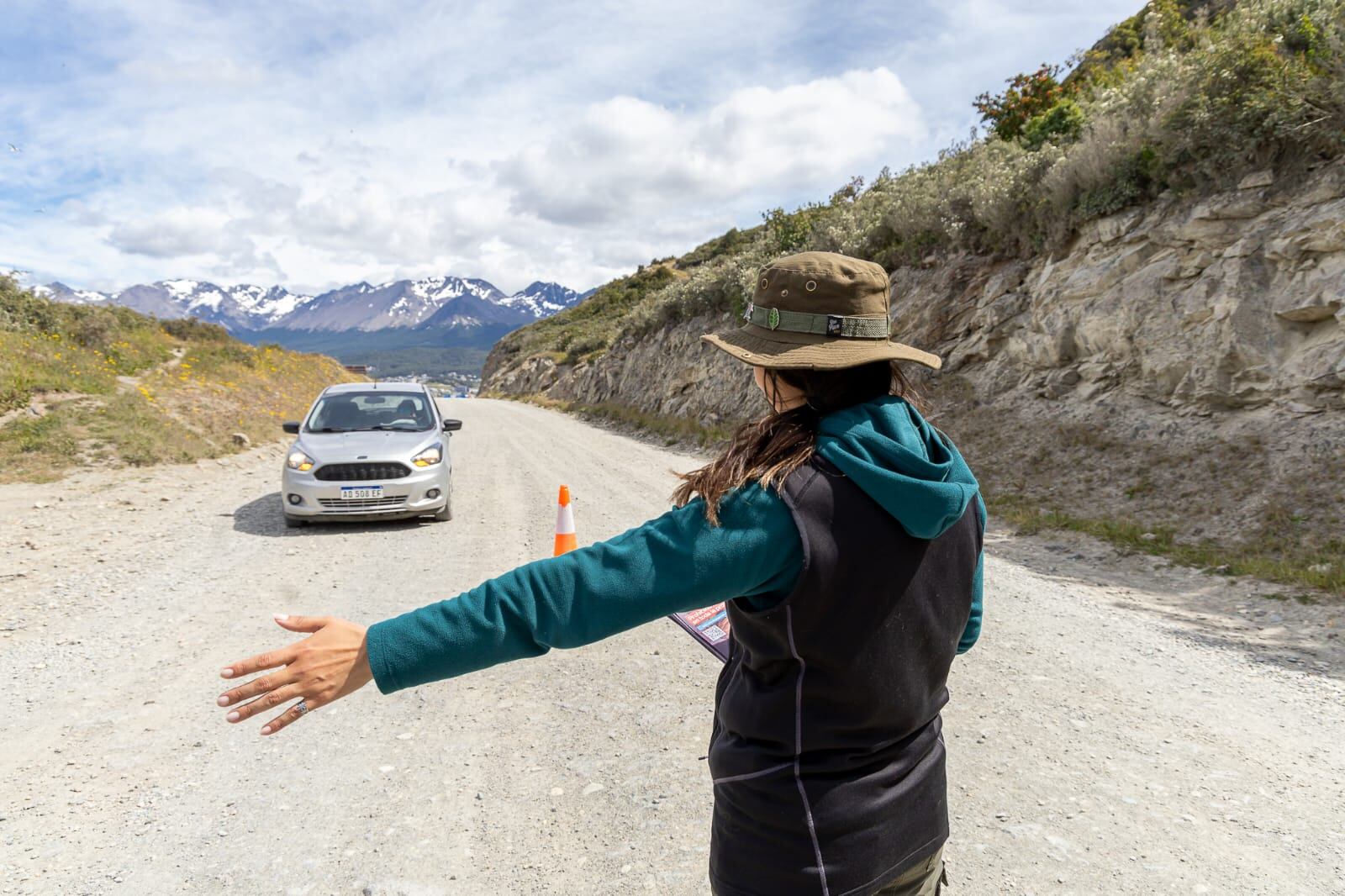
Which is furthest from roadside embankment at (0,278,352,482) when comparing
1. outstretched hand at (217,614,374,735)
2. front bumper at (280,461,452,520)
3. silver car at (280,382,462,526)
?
outstretched hand at (217,614,374,735)

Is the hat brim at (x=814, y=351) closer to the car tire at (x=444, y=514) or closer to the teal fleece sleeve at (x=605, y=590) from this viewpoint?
the teal fleece sleeve at (x=605, y=590)

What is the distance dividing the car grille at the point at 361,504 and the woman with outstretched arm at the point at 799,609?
7418 mm

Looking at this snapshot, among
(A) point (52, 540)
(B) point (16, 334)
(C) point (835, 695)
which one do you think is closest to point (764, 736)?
(C) point (835, 695)

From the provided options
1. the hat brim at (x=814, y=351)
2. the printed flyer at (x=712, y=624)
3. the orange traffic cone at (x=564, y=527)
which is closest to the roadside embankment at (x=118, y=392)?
the orange traffic cone at (x=564, y=527)

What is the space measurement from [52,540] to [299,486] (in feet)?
7.41

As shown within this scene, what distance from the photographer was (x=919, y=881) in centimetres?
165

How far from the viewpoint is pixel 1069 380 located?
10.8 meters

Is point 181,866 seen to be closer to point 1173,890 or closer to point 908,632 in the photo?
point 908,632

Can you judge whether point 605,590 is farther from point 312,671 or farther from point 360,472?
point 360,472

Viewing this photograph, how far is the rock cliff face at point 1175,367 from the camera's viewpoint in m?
7.48

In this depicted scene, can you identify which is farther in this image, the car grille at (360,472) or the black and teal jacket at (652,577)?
the car grille at (360,472)

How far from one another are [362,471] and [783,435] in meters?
8.05

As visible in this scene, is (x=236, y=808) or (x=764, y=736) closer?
(x=764, y=736)

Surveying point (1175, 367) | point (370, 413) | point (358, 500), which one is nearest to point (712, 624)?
point (358, 500)
